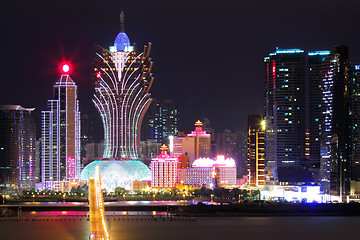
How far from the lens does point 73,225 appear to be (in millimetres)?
91312

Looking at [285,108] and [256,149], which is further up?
[285,108]

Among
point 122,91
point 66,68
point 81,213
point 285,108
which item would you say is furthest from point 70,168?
point 81,213

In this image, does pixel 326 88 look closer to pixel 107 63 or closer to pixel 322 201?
pixel 322 201

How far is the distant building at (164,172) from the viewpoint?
5659 inches

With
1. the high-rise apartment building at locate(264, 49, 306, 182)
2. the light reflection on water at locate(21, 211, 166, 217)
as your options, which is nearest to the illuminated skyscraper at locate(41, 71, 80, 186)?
the high-rise apartment building at locate(264, 49, 306, 182)

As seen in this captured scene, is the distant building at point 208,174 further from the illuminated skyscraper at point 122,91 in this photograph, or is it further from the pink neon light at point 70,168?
the pink neon light at point 70,168

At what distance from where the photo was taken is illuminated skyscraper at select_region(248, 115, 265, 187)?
15262cm

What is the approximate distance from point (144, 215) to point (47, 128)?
5428 cm

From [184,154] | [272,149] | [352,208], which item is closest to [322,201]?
[352,208]

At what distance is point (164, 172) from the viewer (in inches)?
5669

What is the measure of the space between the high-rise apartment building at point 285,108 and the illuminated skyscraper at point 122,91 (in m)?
20.8

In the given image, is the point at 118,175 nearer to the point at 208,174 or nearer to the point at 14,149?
the point at 208,174

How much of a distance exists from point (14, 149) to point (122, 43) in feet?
104

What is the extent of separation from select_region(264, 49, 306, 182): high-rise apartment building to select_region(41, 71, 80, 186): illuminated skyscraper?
109 feet
